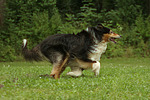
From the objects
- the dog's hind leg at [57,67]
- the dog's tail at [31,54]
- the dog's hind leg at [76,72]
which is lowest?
the dog's hind leg at [76,72]

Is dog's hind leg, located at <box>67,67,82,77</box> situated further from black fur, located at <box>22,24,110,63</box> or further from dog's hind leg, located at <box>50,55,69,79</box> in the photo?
dog's hind leg, located at <box>50,55,69,79</box>

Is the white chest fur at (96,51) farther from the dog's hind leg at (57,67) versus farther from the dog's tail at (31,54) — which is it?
the dog's tail at (31,54)

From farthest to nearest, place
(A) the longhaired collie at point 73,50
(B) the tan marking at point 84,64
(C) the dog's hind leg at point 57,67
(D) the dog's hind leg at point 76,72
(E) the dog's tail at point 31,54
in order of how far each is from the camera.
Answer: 1. (D) the dog's hind leg at point 76,72
2. (B) the tan marking at point 84,64
3. (E) the dog's tail at point 31,54
4. (A) the longhaired collie at point 73,50
5. (C) the dog's hind leg at point 57,67

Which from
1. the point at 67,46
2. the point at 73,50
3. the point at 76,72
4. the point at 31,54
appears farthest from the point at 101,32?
the point at 31,54

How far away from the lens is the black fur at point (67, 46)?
882 centimetres

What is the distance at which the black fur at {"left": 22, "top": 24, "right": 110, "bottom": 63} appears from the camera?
8.82m

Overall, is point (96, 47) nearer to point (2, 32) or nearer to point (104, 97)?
point (104, 97)

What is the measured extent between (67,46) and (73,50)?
0.78 feet

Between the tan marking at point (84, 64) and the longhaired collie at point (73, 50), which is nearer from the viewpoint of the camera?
the longhaired collie at point (73, 50)

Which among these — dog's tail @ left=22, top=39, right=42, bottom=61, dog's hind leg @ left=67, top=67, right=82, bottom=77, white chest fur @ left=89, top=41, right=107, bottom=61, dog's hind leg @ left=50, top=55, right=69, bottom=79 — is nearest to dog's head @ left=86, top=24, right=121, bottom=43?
white chest fur @ left=89, top=41, right=107, bottom=61

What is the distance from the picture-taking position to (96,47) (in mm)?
9148

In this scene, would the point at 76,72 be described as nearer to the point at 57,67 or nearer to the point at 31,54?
the point at 57,67

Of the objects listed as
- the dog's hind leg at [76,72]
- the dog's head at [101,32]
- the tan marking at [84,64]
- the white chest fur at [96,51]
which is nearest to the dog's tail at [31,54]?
the dog's hind leg at [76,72]

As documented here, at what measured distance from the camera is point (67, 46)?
347 inches
